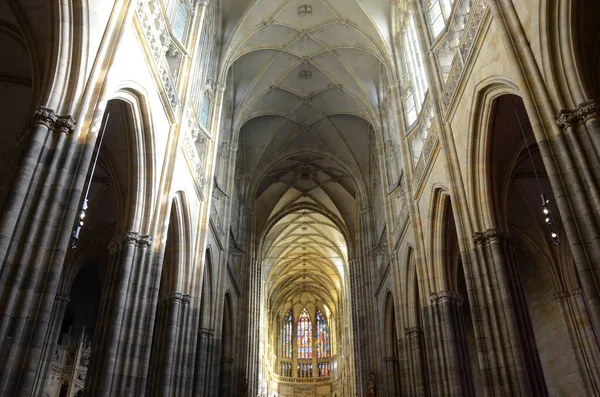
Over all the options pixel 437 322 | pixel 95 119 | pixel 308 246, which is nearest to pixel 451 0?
pixel 437 322

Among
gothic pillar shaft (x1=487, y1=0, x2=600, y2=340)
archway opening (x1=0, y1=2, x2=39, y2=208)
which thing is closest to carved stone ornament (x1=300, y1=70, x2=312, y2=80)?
archway opening (x1=0, y1=2, x2=39, y2=208)

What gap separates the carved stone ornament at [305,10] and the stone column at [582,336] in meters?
14.7

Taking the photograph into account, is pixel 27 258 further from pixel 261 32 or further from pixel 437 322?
pixel 261 32

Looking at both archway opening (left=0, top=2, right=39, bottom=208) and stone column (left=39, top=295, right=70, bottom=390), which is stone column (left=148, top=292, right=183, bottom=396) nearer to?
stone column (left=39, top=295, right=70, bottom=390)

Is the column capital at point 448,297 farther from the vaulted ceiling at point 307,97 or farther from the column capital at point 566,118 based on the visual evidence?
the vaulted ceiling at point 307,97

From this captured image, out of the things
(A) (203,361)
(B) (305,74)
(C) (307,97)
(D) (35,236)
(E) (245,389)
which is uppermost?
(B) (305,74)

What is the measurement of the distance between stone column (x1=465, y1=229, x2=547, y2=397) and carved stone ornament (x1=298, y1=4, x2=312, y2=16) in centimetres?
1394

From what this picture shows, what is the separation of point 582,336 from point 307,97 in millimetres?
16614

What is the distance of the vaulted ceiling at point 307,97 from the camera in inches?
802

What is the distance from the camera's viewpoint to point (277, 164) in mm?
28891

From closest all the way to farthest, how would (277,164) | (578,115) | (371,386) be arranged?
1. (578,115)
2. (371,386)
3. (277,164)

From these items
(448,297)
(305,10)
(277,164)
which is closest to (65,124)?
(448,297)

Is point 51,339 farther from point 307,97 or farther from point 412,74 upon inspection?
point 307,97

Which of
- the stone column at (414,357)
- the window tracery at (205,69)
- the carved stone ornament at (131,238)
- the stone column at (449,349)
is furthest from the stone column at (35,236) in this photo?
the stone column at (414,357)
